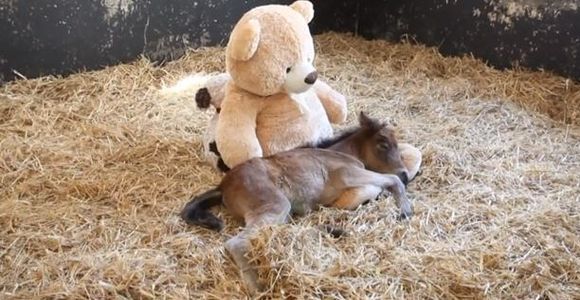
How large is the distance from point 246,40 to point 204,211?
541 millimetres

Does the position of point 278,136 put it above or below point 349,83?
above

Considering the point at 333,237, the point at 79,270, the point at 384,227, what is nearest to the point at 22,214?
the point at 79,270

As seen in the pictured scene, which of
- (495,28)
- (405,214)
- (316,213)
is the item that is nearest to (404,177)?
(405,214)

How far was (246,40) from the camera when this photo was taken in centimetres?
214

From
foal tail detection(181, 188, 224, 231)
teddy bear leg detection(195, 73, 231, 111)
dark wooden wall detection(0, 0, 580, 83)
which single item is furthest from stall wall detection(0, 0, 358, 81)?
foal tail detection(181, 188, 224, 231)

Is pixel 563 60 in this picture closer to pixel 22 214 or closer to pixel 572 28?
pixel 572 28

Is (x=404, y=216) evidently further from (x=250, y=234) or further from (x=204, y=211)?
(x=204, y=211)

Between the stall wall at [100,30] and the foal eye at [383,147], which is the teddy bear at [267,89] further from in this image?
the stall wall at [100,30]

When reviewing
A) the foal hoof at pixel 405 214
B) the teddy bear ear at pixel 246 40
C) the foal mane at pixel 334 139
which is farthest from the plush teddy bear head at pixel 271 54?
the foal hoof at pixel 405 214

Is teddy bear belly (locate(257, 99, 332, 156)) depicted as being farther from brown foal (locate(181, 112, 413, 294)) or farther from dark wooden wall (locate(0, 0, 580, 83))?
dark wooden wall (locate(0, 0, 580, 83))

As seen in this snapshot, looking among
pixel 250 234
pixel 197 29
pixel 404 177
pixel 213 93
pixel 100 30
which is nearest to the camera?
pixel 250 234

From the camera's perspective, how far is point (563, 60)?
3424 mm

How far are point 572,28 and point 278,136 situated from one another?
1.83 metres

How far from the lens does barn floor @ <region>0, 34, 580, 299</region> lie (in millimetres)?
1808
